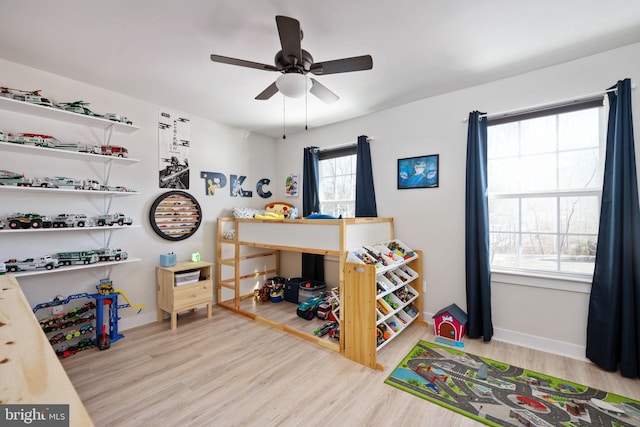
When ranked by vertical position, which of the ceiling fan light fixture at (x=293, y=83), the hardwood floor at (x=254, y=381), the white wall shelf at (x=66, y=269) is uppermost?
the ceiling fan light fixture at (x=293, y=83)

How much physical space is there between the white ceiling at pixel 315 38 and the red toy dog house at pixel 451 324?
2279 mm

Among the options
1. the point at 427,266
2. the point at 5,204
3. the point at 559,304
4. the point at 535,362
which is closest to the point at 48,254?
the point at 5,204

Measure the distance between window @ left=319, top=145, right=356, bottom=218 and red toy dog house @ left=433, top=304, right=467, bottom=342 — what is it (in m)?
1.62

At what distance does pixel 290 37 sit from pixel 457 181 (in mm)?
2195

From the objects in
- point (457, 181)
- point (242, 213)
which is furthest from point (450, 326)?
point (242, 213)

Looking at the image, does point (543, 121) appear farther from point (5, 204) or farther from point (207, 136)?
point (5, 204)

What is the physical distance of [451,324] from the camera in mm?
2668

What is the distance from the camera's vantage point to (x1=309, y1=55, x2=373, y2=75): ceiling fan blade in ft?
5.85

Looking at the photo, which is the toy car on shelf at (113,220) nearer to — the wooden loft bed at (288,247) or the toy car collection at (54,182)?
the toy car collection at (54,182)

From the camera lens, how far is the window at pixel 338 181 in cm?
384

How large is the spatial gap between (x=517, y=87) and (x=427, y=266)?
1965mm

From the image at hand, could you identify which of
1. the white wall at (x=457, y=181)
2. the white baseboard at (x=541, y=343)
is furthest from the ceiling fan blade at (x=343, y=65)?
the white baseboard at (x=541, y=343)

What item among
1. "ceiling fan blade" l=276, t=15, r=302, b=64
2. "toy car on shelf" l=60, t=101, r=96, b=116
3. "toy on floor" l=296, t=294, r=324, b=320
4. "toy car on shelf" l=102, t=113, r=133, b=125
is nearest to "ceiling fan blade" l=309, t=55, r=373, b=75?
"ceiling fan blade" l=276, t=15, r=302, b=64

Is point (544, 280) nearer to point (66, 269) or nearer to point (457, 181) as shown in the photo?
point (457, 181)
